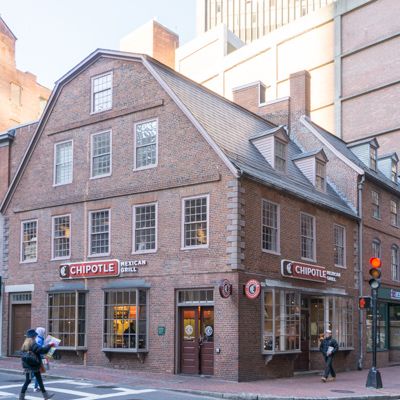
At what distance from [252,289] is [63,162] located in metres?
10.8

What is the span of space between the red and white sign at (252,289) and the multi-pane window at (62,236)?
336 inches

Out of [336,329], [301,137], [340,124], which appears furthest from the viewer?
[340,124]

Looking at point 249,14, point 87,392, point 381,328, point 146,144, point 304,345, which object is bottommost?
point 87,392

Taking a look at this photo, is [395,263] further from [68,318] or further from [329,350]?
[68,318]

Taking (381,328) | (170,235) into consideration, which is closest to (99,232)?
(170,235)

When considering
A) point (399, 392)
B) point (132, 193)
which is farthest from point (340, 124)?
point (399, 392)

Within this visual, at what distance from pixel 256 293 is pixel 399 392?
5.16 metres

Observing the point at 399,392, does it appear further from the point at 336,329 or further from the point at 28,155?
the point at 28,155

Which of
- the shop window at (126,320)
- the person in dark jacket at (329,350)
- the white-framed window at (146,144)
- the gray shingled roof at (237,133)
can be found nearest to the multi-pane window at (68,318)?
the shop window at (126,320)

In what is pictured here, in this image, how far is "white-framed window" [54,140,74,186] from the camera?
25797 millimetres

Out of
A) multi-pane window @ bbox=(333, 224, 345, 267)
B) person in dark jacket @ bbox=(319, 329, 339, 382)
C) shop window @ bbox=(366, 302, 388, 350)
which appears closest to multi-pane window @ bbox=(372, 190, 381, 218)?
multi-pane window @ bbox=(333, 224, 345, 267)

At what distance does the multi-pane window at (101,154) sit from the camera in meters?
24.5

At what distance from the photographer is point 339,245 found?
2673cm

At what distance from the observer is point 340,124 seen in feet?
161
